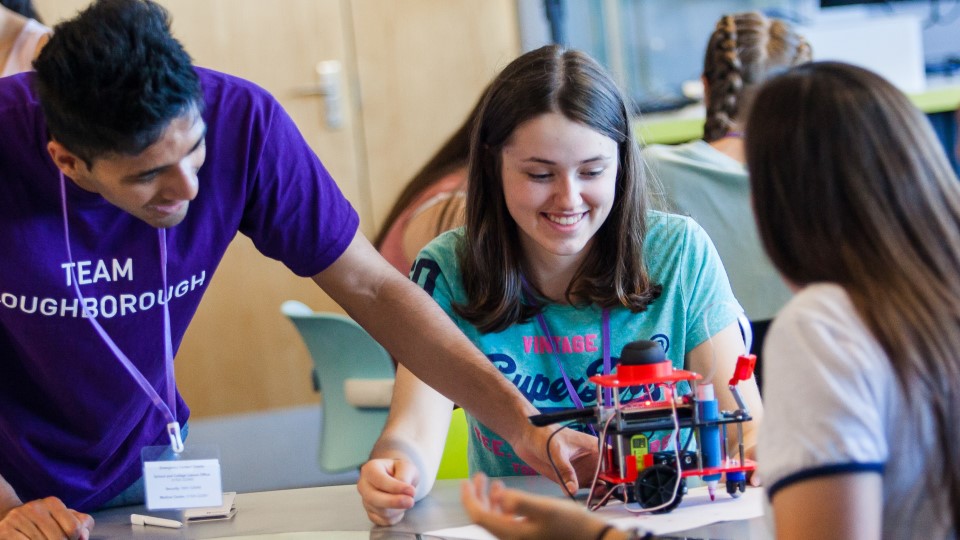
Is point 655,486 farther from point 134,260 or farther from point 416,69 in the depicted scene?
point 416,69

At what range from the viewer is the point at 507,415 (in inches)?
59.6

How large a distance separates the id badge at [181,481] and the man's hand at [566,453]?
417mm

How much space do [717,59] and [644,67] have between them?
1.76m

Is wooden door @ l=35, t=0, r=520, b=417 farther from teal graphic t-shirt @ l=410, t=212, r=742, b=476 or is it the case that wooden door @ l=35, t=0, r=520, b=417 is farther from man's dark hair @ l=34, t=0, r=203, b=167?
man's dark hair @ l=34, t=0, r=203, b=167

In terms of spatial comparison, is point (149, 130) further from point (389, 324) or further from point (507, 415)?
point (507, 415)

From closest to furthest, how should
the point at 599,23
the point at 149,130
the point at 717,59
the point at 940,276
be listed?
the point at 940,276 < the point at 149,130 < the point at 717,59 < the point at 599,23

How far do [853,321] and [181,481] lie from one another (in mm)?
915

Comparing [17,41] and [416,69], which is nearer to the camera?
[17,41]

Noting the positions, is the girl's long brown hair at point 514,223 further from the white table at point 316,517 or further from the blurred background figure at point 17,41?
the blurred background figure at point 17,41

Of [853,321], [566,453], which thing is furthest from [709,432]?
[853,321]

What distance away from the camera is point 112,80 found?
1.27 meters

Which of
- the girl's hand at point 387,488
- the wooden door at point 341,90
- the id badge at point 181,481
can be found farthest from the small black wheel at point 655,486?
the wooden door at point 341,90

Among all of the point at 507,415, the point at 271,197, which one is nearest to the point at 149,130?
the point at 271,197

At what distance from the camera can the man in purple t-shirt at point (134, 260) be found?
1343 millimetres
